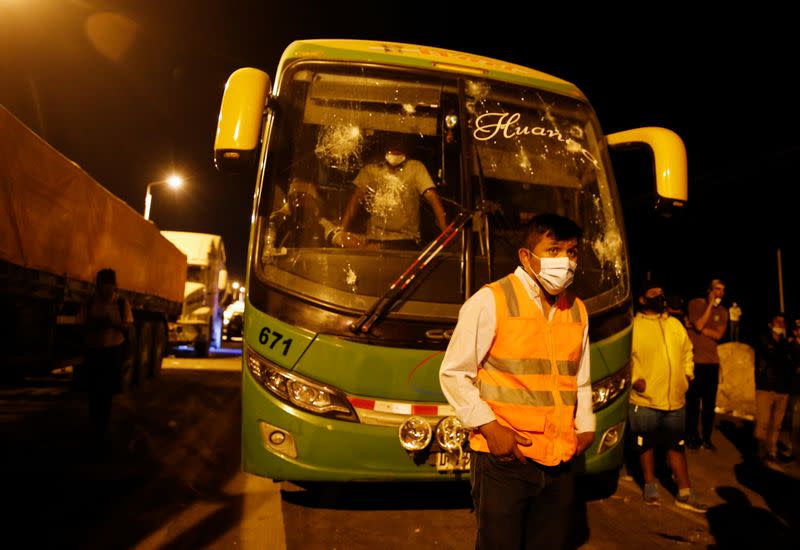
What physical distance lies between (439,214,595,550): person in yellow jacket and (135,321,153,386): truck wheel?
9.45 m

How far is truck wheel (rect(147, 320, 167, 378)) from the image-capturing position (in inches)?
471

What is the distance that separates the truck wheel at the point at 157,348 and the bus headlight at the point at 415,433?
9.42 meters

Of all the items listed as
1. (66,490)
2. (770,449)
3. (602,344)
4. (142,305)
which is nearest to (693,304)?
(770,449)

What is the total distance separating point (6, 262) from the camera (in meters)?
5.55

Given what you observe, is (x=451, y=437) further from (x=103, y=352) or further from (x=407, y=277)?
(x=103, y=352)

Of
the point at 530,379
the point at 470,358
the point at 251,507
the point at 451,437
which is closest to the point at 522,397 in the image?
the point at 530,379

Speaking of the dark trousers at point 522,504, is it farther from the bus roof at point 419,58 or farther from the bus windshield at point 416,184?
the bus roof at point 419,58

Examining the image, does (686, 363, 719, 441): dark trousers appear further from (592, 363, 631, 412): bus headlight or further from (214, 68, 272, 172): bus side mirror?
(214, 68, 272, 172): bus side mirror

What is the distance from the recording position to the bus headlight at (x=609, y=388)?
3797 millimetres

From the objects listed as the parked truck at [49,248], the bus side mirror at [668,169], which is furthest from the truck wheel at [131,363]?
the bus side mirror at [668,169]

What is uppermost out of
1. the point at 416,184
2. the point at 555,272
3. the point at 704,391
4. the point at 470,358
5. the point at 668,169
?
the point at 668,169

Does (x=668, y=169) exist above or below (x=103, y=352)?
above

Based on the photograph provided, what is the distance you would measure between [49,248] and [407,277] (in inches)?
187

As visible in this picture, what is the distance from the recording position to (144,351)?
1110 cm
